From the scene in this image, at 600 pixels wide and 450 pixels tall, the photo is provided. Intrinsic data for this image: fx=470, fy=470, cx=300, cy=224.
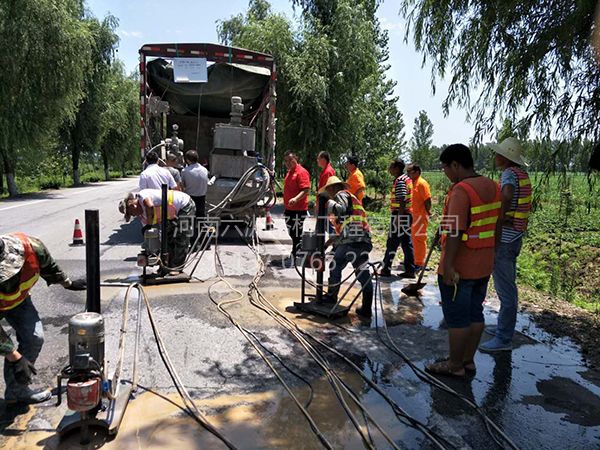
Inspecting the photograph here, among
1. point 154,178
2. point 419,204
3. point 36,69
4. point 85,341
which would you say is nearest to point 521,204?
point 419,204

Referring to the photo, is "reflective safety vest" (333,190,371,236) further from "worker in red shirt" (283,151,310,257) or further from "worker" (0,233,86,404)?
"worker" (0,233,86,404)

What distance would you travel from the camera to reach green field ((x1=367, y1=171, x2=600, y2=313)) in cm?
524

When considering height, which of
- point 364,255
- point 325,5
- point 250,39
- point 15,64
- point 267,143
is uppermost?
point 325,5

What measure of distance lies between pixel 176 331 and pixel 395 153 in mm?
22328

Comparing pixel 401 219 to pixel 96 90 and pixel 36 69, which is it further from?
pixel 96 90

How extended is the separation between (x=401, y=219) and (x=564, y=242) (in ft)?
32.8

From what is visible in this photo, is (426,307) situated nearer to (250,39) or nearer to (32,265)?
(32,265)

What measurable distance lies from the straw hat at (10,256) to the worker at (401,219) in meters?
5.14

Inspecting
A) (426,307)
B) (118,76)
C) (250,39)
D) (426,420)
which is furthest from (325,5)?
(118,76)

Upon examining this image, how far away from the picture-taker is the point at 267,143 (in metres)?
11.0

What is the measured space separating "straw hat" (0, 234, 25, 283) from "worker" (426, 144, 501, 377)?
3033mm

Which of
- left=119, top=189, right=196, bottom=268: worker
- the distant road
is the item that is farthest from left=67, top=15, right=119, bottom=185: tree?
left=119, top=189, right=196, bottom=268: worker

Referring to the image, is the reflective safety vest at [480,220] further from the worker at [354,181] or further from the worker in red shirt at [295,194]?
the worker in red shirt at [295,194]

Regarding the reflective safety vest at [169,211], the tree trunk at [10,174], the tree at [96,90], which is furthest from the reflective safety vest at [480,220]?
the tree at [96,90]
